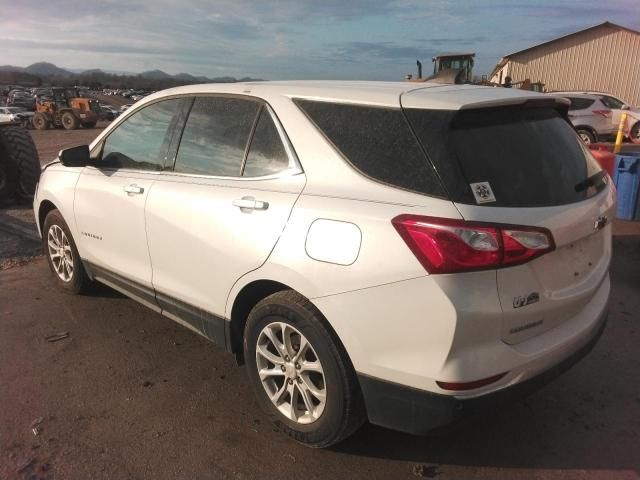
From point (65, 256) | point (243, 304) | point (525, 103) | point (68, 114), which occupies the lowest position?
point (68, 114)

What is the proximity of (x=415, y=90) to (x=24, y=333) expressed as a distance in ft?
11.3

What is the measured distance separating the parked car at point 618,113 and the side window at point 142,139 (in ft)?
56.1

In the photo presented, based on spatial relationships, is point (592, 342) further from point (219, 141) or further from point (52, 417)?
point (52, 417)

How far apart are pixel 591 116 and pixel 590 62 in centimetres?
1914

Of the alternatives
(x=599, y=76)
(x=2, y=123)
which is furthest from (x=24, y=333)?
(x=599, y=76)

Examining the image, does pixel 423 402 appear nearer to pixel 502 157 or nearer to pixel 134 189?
pixel 502 157

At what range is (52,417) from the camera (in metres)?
3.09

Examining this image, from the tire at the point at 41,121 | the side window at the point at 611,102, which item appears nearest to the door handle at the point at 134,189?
the side window at the point at 611,102

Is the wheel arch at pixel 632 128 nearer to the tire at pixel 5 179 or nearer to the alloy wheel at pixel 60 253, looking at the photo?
the tire at pixel 5 179

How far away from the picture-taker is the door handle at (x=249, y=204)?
109 inches

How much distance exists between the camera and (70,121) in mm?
32500

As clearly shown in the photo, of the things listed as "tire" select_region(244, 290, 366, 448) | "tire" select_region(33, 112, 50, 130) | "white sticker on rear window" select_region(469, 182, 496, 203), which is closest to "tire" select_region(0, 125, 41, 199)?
"tire" select_region(244, 290, 366, 448)

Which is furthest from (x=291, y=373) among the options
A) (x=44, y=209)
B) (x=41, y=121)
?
(x=41, y=121)

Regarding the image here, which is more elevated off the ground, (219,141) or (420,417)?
(219,141)
